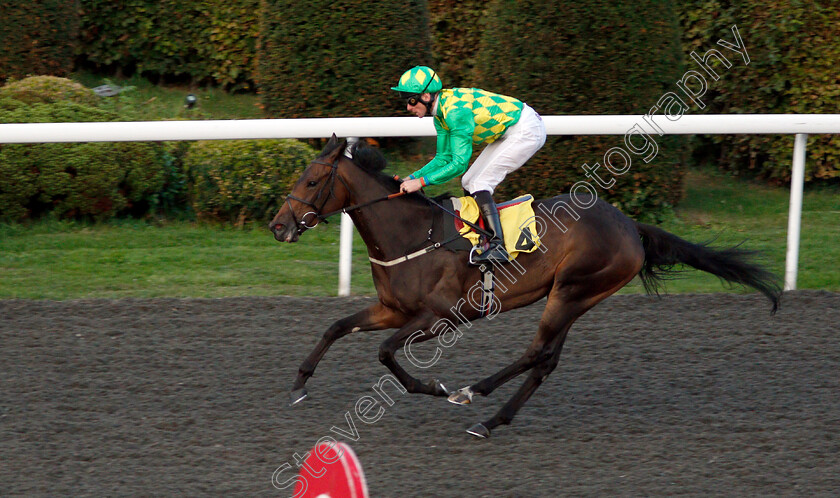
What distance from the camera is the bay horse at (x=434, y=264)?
409 centimetres

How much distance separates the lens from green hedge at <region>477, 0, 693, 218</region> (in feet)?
22.3

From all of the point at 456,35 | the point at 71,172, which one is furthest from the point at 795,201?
the point at 71,172

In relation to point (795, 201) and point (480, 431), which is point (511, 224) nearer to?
point (480, 431)

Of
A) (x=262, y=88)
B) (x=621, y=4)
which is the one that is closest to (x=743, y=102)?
(x=621, y=4)

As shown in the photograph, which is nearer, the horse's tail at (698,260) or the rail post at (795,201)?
the horse's tail at (698,260)

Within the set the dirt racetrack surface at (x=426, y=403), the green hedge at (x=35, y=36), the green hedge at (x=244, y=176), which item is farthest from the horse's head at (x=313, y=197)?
the green hedge at (x=35, y=36)

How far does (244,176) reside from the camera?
22.5 ft

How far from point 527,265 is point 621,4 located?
3.30m

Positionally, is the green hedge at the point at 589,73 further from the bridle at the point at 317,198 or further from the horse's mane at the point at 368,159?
the bridle at the point at 317,198

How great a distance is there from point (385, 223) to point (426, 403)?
893 millimetres

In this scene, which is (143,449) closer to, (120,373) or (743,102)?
(120,373)

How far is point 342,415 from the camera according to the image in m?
4.10

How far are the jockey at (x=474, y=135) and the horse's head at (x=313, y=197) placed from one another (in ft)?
1.02

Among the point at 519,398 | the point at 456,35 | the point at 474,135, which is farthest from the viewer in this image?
the point at 456,35
